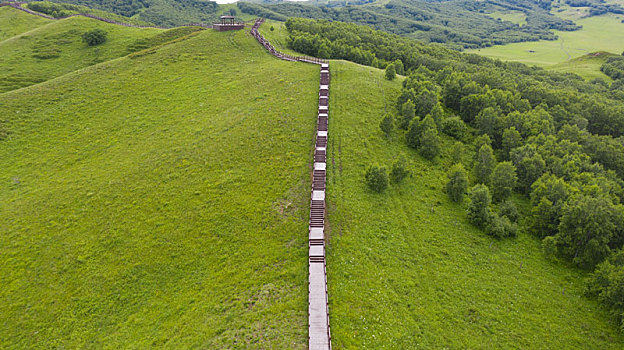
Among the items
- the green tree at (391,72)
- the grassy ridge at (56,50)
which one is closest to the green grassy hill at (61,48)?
the grassy ridge at (56,50)

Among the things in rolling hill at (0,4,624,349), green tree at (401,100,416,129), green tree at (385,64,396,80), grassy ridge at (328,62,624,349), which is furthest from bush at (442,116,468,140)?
green tree at (385,64,396,80)

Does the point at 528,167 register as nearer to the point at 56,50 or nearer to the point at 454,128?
the point at 454,128

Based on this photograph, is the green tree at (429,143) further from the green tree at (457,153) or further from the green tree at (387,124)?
the green tree at (387,124)

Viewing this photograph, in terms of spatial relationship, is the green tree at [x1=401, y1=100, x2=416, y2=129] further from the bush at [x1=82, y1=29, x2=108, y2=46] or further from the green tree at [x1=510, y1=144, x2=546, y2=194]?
the bush at [x1=82, y1=29, x2=108, y2=46]

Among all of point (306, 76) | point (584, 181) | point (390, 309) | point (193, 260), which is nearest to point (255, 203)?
point (193, 260)

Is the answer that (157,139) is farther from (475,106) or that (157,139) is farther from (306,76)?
(475,106)

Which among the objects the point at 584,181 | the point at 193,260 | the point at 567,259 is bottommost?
the point at 193,260
